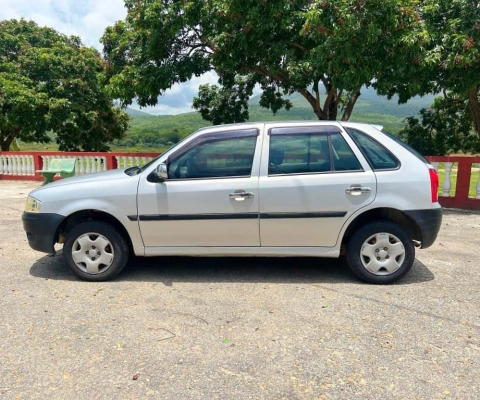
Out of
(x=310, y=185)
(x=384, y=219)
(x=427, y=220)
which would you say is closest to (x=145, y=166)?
(x=310, y=185)

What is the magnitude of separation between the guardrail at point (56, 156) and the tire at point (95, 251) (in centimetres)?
712

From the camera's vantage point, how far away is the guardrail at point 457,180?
8.06 m

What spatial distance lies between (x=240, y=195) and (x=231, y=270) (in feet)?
3.52

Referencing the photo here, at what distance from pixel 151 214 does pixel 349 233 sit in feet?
6.81

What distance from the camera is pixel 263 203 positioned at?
160 inches

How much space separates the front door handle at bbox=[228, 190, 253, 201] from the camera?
4.06 meters

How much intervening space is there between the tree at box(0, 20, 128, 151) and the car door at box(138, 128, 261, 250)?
537 inches

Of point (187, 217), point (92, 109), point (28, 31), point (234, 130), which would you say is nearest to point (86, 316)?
point (187, 217)

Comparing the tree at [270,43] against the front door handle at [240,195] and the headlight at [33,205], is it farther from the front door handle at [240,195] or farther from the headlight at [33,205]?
the headlight at [33,205]

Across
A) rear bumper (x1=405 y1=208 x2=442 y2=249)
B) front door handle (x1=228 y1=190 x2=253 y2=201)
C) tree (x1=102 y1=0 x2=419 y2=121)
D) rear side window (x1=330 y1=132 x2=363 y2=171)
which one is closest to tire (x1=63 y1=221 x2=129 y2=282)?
front door handle (x1=228 y1=190 x2=253 y2=201)

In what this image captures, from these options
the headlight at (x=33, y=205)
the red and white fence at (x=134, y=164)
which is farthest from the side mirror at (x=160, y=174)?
the red and white fence at (x=134, y=164)

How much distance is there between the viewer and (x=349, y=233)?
4246 millimetres

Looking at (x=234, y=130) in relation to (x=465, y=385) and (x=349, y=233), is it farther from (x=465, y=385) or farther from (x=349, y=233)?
(x=465, y=385)

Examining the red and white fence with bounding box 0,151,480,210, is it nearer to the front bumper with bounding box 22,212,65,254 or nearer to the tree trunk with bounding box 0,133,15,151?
the front bumper with bounding box 22,212,65,254
